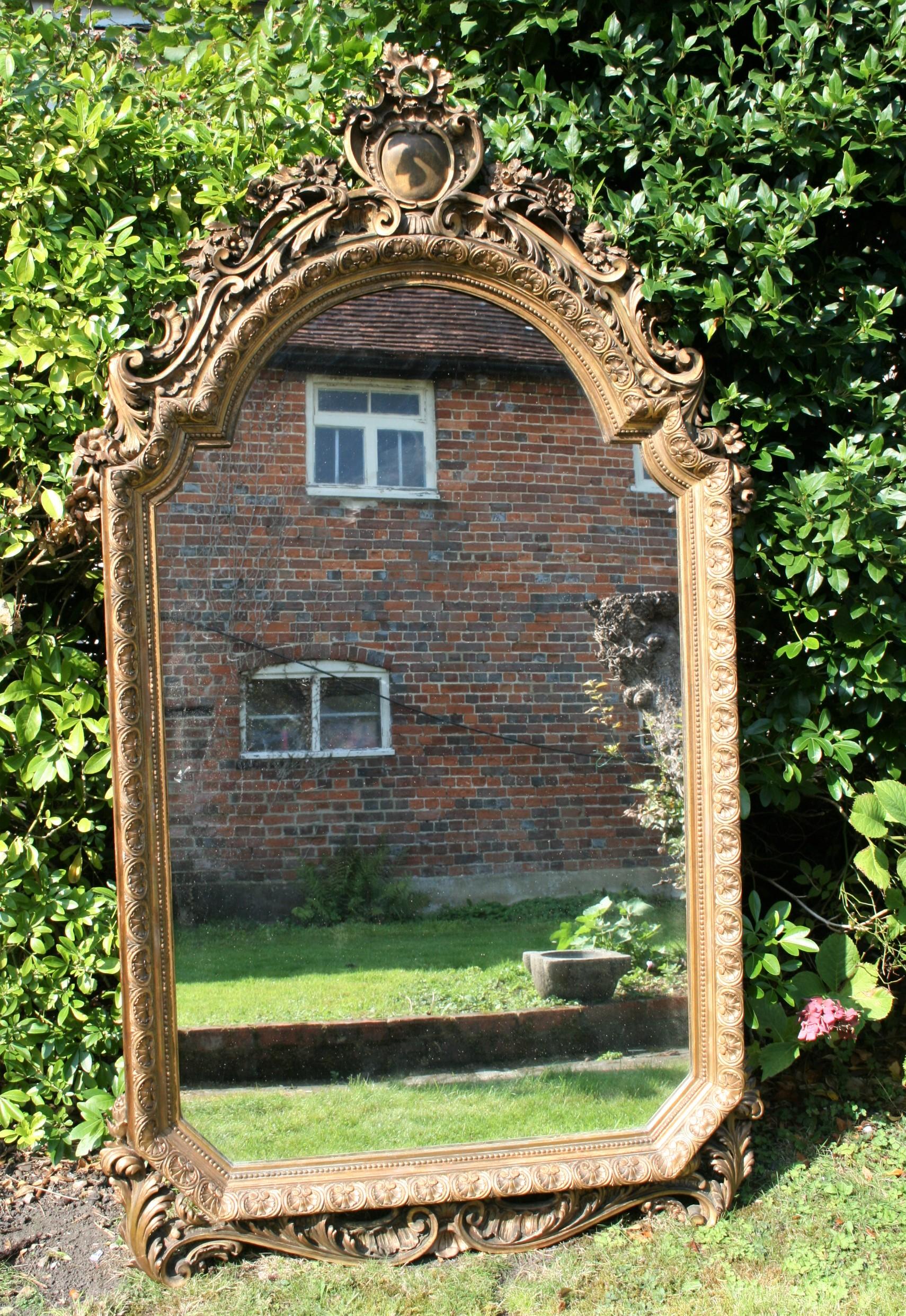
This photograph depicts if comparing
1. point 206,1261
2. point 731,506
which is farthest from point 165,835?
point 731,506

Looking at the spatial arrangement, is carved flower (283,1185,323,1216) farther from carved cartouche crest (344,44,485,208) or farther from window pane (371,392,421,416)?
carved cartouche crest (344,44,485,208)

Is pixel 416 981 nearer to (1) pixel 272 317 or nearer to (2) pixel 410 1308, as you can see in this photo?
(2) pixel 410 1308

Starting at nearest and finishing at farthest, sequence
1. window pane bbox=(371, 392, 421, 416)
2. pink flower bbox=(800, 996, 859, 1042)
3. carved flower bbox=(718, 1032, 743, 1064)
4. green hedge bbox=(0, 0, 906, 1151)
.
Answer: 1. window pane bbox=(371, 392, 421, 416)
2. carved flower bbox=(718, 1032, 743, 1064)
3. green hedge bbox=(0, 0, 906, 1151)
4. pink flower bbox=(800, 996, 859, 1042)

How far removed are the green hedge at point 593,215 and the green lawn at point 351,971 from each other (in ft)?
1.69

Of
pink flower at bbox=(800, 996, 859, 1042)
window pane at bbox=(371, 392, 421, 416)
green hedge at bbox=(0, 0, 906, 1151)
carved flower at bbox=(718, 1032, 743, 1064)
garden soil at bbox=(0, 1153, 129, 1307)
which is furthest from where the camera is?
pink flower at bbox=(800, 996, 859, 1042)

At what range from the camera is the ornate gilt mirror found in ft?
8.50

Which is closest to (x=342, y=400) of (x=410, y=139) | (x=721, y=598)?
(x=410, y=139)

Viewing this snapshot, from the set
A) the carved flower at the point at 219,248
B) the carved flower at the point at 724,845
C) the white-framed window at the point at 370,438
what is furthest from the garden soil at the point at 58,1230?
the carved flower at the point at 219,248

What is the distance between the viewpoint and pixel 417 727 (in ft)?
8.84

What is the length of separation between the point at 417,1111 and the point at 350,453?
5.63ft

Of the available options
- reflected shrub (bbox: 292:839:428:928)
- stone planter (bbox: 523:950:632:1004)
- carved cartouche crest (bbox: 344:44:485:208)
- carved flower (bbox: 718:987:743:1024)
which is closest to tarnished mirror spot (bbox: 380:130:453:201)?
carved cartouche crest (bbox: 344:44:485:208)

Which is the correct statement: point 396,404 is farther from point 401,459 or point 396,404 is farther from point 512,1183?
point 512,1183

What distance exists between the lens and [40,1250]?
107 inches

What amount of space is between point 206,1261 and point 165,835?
108 centimetres
